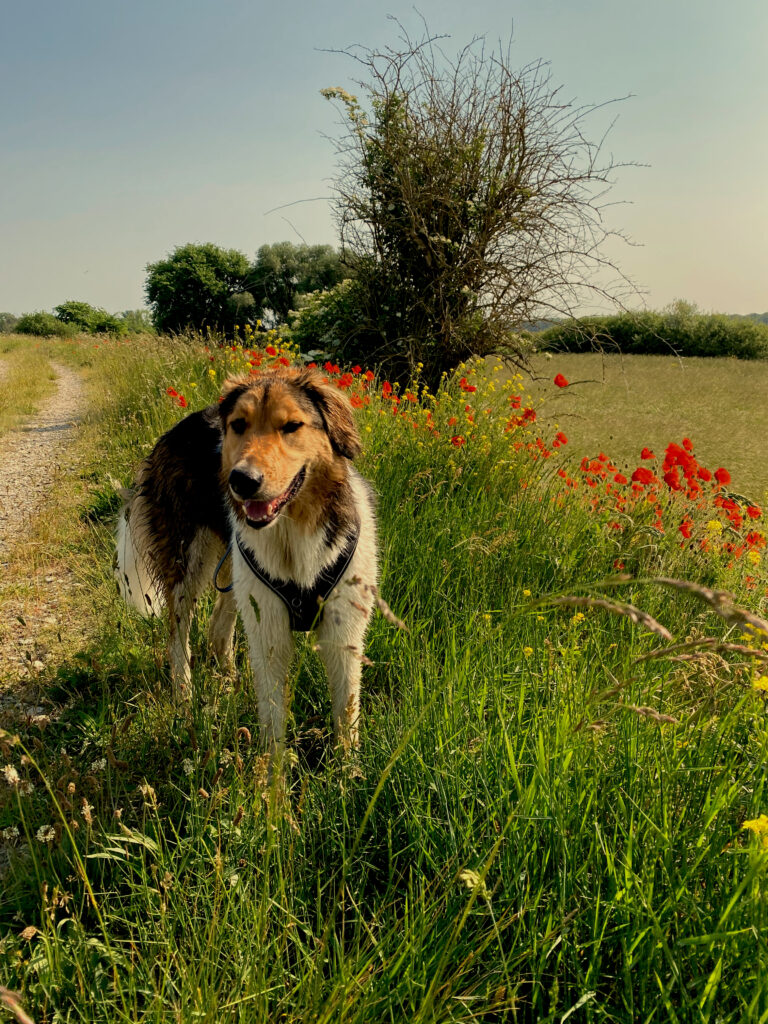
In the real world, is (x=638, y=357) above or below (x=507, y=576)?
above

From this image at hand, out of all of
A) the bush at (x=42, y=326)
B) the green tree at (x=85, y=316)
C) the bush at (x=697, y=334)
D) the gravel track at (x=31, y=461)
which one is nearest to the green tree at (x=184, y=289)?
the bush at (x=42, y=326)

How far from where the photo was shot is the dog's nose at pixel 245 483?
7.24 feet

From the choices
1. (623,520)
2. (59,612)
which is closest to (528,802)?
(623,520)

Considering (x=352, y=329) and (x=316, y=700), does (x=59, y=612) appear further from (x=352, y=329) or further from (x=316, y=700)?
(x=352, y=329)

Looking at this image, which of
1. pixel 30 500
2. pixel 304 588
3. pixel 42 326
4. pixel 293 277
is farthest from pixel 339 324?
pixel 42 326

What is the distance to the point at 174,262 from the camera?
41.8m

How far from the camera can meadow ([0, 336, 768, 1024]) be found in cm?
130

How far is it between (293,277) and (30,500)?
1674 cm

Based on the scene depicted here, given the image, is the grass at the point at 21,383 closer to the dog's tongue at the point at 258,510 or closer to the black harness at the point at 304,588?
the black harness at the point at 304,588

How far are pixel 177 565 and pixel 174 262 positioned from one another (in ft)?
146

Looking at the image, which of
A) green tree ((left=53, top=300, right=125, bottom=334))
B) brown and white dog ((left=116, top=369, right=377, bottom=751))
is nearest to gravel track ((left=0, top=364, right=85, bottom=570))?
brown and white dog ((left=116, top=369, right=377, bottom=751))

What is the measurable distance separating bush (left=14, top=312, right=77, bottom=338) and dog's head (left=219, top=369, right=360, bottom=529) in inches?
1855

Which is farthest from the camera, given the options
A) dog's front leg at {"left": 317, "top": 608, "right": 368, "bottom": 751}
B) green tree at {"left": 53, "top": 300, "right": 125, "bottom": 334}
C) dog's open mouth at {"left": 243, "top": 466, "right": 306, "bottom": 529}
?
green tree at {"left": 53, "top": 300, "right": 125, "bottom": 334}

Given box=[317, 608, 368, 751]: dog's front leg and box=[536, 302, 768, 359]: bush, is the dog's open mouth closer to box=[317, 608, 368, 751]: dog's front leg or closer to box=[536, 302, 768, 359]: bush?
box=[317, 608, 368, 751]: dog's front leg
